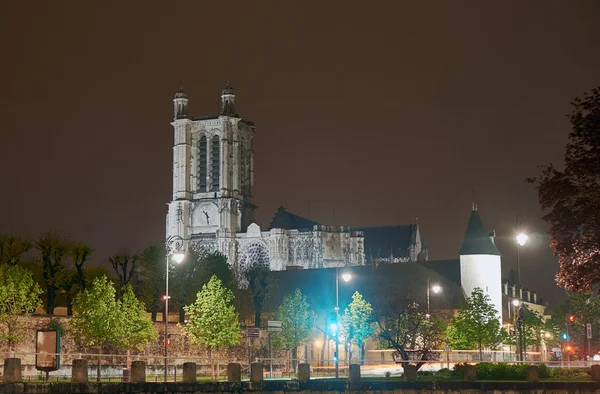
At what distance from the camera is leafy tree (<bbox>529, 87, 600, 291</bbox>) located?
40312 mm

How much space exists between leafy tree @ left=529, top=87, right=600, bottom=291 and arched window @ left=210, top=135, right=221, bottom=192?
5639 inches

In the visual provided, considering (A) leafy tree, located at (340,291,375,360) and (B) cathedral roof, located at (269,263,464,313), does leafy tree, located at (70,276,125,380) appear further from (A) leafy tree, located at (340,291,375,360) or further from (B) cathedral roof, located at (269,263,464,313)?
(B) cathedral roof, located at (269,263,464,313)

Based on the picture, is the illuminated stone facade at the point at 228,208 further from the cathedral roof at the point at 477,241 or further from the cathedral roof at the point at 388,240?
the cathedral roof at the point at 477,241

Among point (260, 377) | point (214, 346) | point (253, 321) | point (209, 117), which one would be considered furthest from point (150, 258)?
point (209, 117)

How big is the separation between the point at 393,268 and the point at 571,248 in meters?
99.2

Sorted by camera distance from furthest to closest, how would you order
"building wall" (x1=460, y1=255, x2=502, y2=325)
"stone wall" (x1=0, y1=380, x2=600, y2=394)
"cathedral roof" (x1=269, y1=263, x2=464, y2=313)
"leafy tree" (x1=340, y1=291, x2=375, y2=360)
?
"building wall" (x1=460, y1=255, x2=502, y2=325) → "cathedral roof" (x1=269, y1=263, x2=464, y2=313) → "leafy tree" (x1=340, y1=291, x2=375, y2=360) → "stone wall" (x1=0, y1=380, x2=600, y2=394)

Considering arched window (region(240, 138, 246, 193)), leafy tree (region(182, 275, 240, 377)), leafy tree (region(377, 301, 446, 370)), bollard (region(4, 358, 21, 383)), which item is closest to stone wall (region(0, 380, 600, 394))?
bollard (region(4, 358, 21, 383))

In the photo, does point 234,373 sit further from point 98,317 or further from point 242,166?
point 242,166

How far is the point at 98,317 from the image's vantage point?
2832 inches

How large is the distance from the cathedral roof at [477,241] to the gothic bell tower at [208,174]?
62300 millimetres

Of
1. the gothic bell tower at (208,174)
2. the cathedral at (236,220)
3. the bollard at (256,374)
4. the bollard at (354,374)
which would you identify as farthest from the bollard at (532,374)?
the gothic bell tower at (208,174)

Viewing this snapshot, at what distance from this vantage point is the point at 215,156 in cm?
18450

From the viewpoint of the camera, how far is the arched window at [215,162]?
602ft

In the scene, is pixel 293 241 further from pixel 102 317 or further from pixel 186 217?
pixel 102 317
